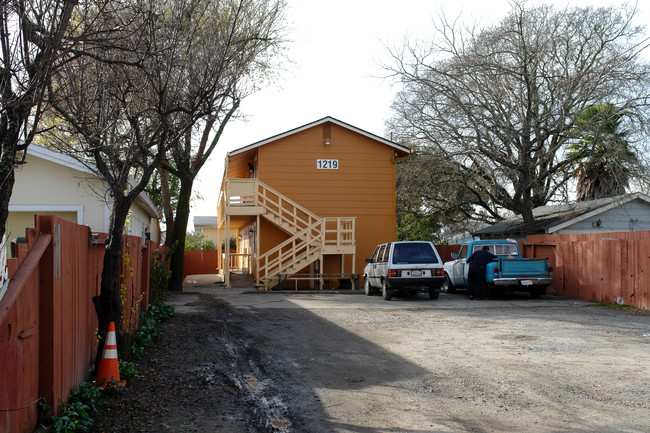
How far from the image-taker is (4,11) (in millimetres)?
5426

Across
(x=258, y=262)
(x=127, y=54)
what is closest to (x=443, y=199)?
(x=258, y=262)

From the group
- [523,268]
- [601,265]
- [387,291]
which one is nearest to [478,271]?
[523,268]

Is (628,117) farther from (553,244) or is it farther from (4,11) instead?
(4,11)

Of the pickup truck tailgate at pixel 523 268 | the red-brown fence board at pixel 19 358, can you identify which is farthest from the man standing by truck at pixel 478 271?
the red-brown fence board at pixel 19 358

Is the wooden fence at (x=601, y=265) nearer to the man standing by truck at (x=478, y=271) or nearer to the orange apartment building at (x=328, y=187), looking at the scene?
the man standing by truck at (x=478, y=271)

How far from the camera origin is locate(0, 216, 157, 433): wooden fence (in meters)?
4.12

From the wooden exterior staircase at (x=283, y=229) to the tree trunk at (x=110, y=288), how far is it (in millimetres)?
15318

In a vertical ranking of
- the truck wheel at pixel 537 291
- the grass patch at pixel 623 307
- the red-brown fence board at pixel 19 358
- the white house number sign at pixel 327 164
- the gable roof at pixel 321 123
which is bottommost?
the grass patch at pixel 623 307

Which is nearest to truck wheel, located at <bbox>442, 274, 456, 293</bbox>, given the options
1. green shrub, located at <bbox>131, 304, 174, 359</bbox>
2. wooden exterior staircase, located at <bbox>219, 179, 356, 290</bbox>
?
wooden exterior staircase, located at <bbox>219, 179, 356, 290</bbox>

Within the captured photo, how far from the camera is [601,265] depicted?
55.8 ft

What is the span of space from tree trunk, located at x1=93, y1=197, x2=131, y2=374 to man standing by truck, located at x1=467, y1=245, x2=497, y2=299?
43.5 feet

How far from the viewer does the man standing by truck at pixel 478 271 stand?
18.3 meters

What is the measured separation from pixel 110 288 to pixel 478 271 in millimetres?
13490

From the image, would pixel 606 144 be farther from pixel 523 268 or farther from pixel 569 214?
pixel 523 268
